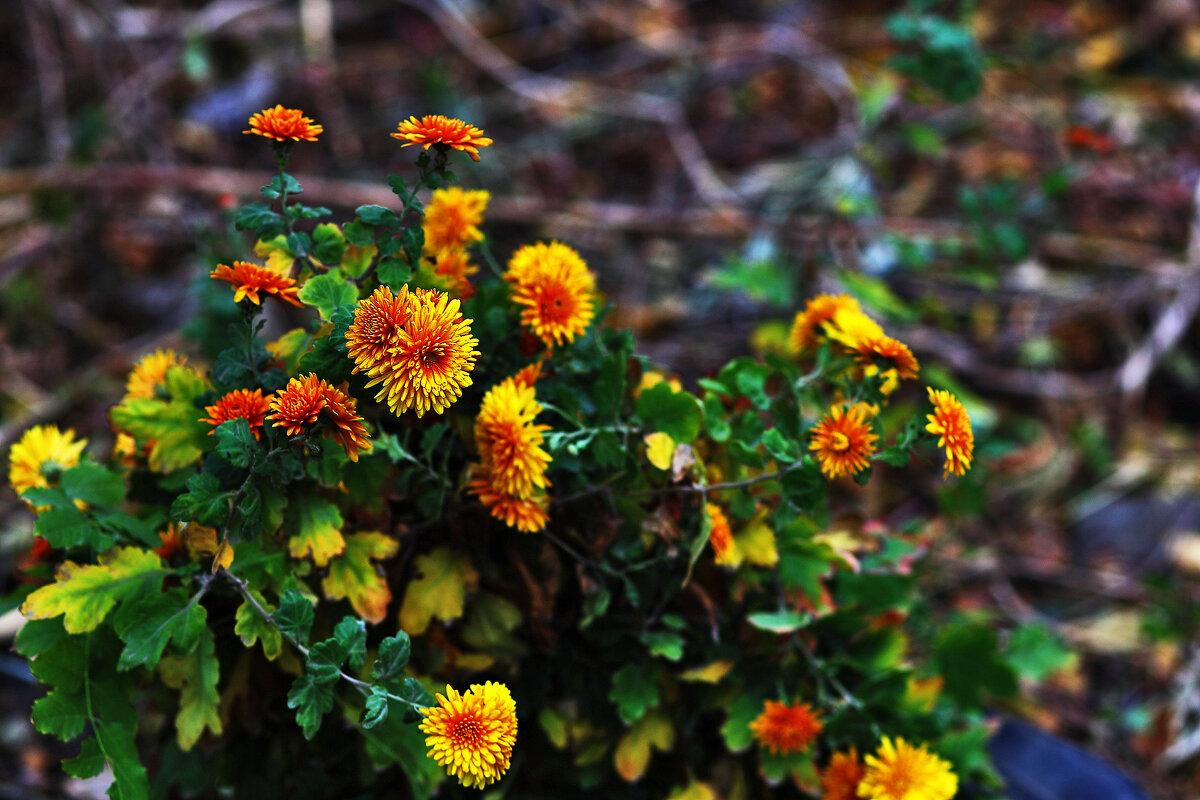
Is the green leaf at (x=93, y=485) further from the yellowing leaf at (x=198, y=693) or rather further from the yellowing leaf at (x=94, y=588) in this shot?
the yellowing leaf at (x=198, y=693)

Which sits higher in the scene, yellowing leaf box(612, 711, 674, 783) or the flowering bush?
the flowering bush

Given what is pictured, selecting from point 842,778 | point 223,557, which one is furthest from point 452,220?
point 842,778

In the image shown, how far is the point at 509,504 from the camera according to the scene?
3.65 ft

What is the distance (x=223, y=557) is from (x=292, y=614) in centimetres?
15

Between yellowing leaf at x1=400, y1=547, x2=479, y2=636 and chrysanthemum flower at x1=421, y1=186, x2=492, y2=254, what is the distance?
0.43 meters

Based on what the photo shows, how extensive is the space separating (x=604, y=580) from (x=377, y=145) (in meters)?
3.01

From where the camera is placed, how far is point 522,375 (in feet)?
Answer: 3.88

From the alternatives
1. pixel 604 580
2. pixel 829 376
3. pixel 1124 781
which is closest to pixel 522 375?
pixel 604 580

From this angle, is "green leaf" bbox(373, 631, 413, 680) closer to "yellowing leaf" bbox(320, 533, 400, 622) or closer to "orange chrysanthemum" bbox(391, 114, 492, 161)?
"yellowing leaf" bbox(320, 533, 400, 622)

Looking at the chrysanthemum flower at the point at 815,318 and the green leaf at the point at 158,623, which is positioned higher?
the chrysanthemum flower at the point at 815,318

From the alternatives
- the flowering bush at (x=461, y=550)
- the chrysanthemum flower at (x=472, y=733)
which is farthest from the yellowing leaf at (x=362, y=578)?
the chrysanthemum flower at (x=472, y=733)

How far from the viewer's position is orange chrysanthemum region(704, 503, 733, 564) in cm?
118

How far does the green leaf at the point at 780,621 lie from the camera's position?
1.26m

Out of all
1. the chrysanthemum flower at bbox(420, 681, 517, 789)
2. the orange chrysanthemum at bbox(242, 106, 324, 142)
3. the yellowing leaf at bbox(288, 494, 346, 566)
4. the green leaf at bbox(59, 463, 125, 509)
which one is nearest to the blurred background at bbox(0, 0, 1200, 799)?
the green leaf at bbox(59, 463, 125, 509)
